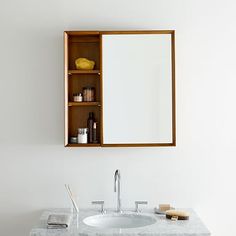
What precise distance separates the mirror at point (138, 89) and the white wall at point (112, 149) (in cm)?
12

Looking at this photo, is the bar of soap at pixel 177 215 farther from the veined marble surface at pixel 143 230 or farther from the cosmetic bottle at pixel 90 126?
the cosmetic bottle at pixel 90 126

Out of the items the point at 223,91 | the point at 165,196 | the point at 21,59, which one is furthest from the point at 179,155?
the point at 21,59

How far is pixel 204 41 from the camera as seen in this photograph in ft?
9.39

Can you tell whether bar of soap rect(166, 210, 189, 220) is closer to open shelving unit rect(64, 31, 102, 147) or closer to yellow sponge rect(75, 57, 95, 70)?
open shelving unit rect(64, 31, 102, 147)

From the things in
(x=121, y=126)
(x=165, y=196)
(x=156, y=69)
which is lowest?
(x=165, y=196)

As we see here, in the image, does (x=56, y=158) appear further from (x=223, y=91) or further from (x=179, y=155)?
(x=223, y=91)

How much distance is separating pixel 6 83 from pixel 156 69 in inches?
38.7

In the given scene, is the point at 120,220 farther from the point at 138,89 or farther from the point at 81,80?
the point at 81,80

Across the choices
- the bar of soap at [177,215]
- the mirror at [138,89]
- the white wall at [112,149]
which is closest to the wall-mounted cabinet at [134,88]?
the mirror at [138,89]

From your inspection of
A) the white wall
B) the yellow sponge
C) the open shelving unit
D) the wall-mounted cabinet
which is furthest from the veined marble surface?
the yellow sponge

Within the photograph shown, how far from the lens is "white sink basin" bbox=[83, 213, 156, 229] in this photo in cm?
267

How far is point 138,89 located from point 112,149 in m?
0.43

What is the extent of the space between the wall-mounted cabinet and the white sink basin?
0.44 meters

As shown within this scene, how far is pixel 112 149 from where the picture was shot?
9.43 feet
